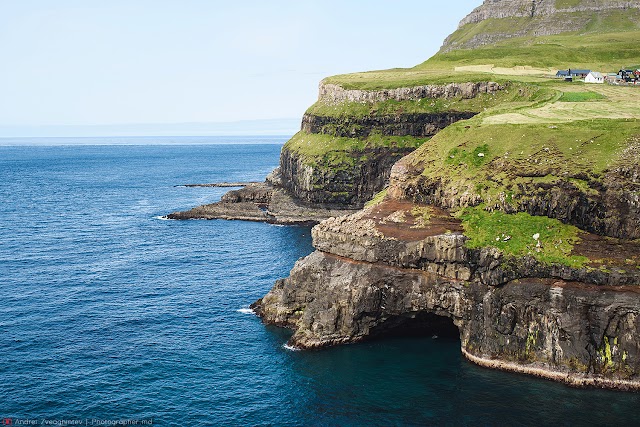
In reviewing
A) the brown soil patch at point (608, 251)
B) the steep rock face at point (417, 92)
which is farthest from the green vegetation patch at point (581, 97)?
the steep rock face at point (417, 92)

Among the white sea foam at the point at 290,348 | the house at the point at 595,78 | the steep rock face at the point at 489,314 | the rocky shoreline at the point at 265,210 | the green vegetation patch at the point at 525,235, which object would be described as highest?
the house at the point at 595,78

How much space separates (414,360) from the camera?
68438 mm

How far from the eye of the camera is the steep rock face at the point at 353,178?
153 metres

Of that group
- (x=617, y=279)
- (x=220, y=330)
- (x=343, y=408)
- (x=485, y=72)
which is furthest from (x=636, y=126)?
(x=485, y=72)

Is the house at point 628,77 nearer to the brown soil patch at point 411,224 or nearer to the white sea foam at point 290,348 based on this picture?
the brown soil patch at point 411,224

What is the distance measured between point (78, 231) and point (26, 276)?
127 feet

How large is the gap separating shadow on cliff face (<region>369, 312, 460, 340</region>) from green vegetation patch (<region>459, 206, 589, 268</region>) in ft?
38.7

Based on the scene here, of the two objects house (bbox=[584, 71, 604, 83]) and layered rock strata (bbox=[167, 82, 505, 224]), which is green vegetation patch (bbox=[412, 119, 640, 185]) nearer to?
house (bbox=[584, 71, 604, 83])

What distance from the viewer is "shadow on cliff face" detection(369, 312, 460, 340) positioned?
7381cm

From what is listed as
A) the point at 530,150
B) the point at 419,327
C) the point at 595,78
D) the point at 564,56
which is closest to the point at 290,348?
the point at 419,327

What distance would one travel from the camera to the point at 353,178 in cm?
15362

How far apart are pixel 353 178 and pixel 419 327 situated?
80.7m

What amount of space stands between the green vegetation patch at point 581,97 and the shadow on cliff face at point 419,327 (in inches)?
1894

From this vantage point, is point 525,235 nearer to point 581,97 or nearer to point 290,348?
point 290,348
